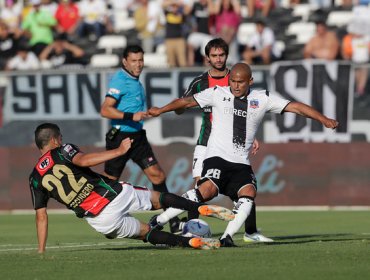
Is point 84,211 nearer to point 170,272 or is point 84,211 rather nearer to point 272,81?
point 170,272

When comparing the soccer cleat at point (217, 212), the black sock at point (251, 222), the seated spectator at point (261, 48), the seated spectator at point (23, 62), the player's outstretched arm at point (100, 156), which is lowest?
the black sock at point (251, 222)

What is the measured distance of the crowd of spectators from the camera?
2564 centimetres

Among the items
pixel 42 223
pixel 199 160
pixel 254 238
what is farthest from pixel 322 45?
pixel 42 223

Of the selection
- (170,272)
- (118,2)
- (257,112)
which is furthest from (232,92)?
(118,2)

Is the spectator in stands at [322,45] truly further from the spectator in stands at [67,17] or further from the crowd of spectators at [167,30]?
the spectator in stands at [67,17]

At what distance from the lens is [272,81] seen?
2297 cm

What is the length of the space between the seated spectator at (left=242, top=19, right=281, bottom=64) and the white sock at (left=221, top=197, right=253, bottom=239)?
13141 mm

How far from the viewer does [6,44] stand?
28.4 metres

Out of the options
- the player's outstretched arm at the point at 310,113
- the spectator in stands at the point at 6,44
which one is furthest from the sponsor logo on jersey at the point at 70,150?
the spectator in stands at the point at 6,44

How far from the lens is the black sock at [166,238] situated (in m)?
12.4

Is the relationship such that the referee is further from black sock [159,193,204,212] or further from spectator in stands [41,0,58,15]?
spectator in stands [41,0,58,15]

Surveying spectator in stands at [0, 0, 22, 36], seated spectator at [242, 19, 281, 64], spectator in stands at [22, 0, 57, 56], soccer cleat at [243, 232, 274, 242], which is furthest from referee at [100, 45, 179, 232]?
spectator in stands at [0, 0, 22, 36]

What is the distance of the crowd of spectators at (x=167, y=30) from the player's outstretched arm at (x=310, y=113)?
12.1m

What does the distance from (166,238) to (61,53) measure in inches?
623
